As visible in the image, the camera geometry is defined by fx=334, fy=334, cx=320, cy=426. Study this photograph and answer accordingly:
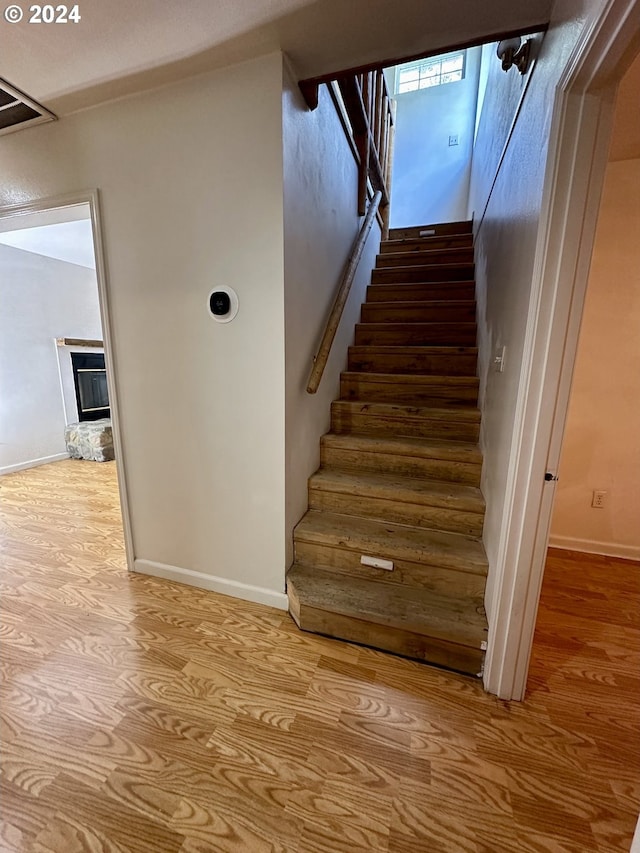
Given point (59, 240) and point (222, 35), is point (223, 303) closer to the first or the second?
point (222, 35)

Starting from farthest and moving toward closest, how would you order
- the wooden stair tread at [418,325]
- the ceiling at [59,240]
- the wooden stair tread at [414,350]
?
1. the ceiling at [59,240]
2. the wooden stair tread at [418,325]
3. the wooden stair tread at [414,350]

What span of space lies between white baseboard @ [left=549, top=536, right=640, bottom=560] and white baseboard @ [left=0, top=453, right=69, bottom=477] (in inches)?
204

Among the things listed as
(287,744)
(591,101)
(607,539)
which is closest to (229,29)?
(591,101)

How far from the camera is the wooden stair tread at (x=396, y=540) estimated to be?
1.46 m

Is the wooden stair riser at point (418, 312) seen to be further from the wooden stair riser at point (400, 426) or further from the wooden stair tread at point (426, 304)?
the wooden stair riser at point (400, 426)

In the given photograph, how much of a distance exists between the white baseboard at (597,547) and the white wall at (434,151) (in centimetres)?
401

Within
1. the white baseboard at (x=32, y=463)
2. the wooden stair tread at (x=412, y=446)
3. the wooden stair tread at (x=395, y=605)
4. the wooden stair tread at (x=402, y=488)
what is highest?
the wooden stair tread at (x=412, y=446)

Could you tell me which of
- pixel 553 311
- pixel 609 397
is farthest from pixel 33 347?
pixel 609 397

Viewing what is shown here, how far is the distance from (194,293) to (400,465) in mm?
1385

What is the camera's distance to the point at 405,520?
1720mm

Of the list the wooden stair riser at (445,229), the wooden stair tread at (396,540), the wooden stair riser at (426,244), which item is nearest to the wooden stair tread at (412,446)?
the wooden stair tread at (396,540)

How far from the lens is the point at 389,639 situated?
54.8 inches

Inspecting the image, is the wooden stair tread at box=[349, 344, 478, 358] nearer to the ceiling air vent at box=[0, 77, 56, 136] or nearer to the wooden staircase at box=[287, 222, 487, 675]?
the wooden staircase at box=[287, 222, 487, 675]

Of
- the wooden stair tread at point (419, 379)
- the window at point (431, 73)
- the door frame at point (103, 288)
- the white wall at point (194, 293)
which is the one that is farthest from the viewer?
the window at point (431, 73)
